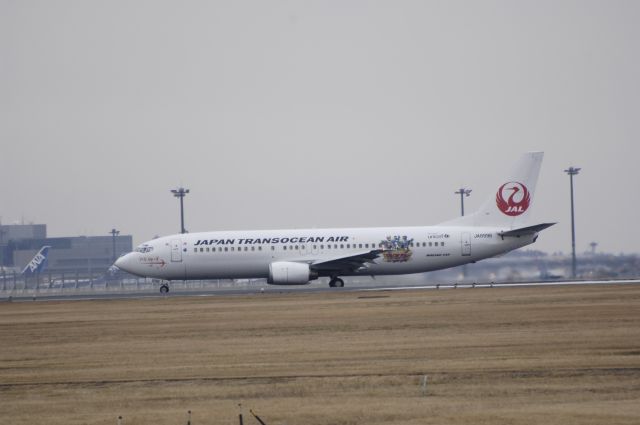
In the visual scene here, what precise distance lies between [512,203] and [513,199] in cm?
22

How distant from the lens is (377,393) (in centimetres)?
1842

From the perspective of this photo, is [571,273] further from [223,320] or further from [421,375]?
[421,375]

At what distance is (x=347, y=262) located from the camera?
5391 centimetres

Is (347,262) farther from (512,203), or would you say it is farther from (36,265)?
(36,265)

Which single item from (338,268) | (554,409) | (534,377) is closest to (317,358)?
(534,377)

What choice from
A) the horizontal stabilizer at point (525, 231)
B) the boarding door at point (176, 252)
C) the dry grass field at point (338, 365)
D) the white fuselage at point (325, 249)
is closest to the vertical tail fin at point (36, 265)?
the boarding door at point (176, 252)

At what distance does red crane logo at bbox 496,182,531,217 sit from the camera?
54.6 m

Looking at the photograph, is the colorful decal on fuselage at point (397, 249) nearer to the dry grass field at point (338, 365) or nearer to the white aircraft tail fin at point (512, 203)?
the white aircraft tail fin at point (512, 203)

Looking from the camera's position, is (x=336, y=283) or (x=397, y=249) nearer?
(x=397, y=249)

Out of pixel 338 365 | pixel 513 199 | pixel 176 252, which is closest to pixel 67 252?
pixel 176 252

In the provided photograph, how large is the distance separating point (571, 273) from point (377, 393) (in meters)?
51.5

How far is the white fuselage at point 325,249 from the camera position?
54094mm

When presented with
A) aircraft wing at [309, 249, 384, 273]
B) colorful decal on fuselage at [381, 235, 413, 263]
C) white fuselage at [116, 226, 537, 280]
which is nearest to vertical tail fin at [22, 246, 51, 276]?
white fuselage at [116, 226, 537, 280]

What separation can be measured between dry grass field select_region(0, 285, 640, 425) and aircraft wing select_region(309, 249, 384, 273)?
14540 millimetres
